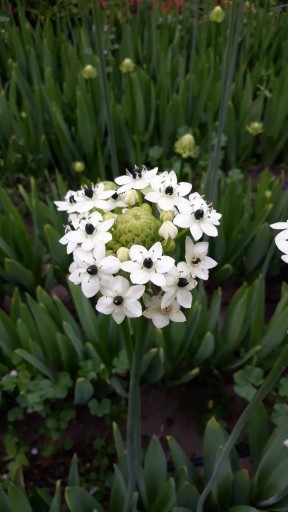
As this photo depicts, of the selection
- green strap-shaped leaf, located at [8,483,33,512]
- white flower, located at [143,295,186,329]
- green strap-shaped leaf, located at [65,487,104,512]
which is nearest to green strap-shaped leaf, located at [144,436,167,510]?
green strap-shaped leaf, located at [65,487,104,512]

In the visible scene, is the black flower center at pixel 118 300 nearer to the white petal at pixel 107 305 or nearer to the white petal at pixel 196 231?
the white petal at pixel 107 305

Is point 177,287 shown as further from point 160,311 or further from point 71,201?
point 71,201

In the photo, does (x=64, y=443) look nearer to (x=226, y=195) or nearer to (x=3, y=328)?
(x=3, y=328)

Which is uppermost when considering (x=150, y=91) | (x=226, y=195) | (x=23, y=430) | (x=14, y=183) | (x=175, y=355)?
(x=150, y=91)

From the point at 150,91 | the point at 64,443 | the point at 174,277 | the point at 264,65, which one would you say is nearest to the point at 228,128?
the point at 150,91

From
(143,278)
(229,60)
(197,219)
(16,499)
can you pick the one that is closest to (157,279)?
(143,278)

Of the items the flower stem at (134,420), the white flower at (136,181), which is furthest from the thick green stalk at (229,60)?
the flower stem at (134,420)

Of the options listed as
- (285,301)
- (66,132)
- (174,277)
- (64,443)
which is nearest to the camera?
(174,277)
